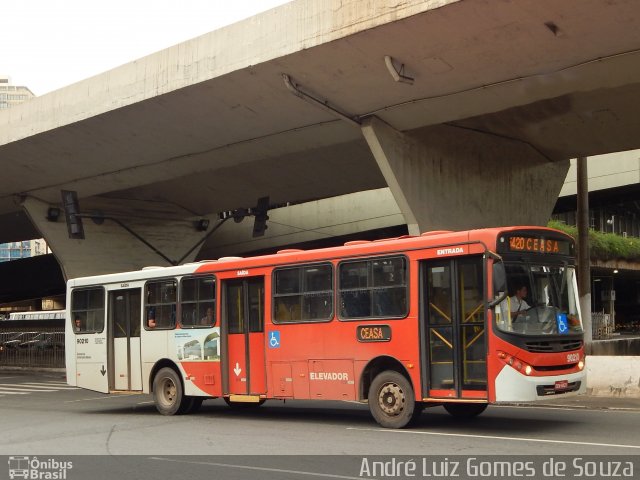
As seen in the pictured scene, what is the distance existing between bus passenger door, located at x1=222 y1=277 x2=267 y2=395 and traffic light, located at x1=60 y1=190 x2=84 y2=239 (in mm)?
15997

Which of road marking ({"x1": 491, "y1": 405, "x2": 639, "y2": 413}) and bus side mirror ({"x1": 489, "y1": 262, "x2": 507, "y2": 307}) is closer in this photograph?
bus side mirror ({"x1": 489, "y1": 262, "x2": 507, "y2": 307})

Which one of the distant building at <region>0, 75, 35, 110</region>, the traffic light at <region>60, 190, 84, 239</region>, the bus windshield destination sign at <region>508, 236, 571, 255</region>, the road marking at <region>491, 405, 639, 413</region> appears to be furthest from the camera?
the distant building at <region>0, 75, 35, 110</region>

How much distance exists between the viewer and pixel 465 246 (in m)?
12.1

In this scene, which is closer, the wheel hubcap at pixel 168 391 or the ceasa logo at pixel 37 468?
the ceasa logo at pixel 37 468

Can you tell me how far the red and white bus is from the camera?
11.8 metres

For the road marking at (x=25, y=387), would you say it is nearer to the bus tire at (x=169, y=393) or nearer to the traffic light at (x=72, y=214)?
the traffic light at (x=72, y=214)

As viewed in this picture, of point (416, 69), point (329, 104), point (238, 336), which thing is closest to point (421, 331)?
point (238, 336)

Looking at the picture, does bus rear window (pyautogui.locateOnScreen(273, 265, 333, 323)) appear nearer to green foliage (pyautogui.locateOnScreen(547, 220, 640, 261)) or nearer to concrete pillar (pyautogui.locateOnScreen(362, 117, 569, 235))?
concrete pillar (pyautogui.locateOnScreen(362, 117, 569, 235))

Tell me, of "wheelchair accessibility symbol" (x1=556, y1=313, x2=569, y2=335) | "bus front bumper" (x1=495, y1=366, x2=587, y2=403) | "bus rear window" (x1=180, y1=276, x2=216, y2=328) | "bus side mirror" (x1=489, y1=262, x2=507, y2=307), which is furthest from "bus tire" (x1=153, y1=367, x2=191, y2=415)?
"wheelchair accessibility symbol" (x1=556, y1=313, x2=569, y2=335)

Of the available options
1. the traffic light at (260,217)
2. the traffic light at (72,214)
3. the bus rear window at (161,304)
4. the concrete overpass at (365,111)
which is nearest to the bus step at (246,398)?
the bus rear window at (161,304)

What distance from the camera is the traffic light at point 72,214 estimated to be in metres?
30.0

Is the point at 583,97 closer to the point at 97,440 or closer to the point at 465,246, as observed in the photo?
the point at 465,246

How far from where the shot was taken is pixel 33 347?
121ft

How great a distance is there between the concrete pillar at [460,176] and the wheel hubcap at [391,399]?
33.9 feet
